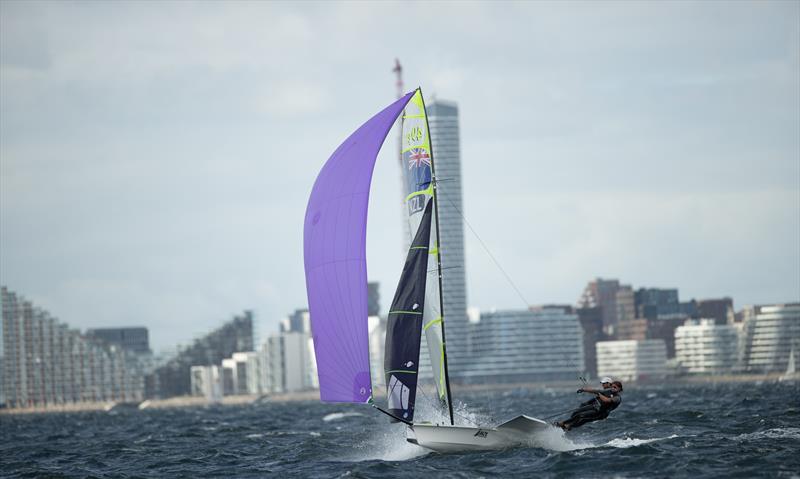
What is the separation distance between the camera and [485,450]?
29500mm

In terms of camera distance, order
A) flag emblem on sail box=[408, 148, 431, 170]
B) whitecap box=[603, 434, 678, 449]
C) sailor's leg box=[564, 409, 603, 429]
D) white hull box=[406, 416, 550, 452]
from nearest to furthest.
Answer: white hull box=[406, 416, 550, 452], sailor's leg box=[564, 409, 603, 429], flag emblem on sail box=[408, 148, 431, 170], whitecap box=[603, 434, 678, 449]

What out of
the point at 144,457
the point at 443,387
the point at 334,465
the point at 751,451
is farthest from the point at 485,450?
the point at 144,457

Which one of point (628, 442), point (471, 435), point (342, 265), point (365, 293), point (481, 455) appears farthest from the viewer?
point (628, 442)

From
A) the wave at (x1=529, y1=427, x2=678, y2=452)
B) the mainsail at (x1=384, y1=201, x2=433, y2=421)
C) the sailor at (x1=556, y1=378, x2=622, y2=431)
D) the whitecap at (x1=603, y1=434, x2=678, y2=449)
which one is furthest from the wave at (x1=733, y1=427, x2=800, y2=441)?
the mainsail at (x1=384, y1=201, x2=433, y2=421)

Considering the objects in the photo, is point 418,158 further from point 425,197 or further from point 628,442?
point 628,442

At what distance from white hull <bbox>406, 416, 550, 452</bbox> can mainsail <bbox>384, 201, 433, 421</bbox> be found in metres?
0.57

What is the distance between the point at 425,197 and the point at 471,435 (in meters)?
5.96

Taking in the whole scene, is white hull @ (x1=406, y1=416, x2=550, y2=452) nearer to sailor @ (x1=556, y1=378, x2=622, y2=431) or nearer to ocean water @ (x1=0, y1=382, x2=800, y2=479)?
ocean water @ (x1=0, y1=382, x2=800, y2=479)

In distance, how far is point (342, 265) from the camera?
28656 millimetres

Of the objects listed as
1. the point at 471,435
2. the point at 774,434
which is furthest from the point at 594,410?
the point at 774,434

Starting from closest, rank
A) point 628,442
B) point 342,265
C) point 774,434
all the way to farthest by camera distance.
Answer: point 342,265 < point 628,442 < point 774,434

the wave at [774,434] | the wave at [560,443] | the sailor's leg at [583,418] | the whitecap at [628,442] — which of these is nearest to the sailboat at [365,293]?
the wave at [560,443]

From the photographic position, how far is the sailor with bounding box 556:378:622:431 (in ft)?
96.4

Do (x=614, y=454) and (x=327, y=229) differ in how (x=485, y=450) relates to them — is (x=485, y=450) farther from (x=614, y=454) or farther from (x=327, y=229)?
(x=327, y=229)
